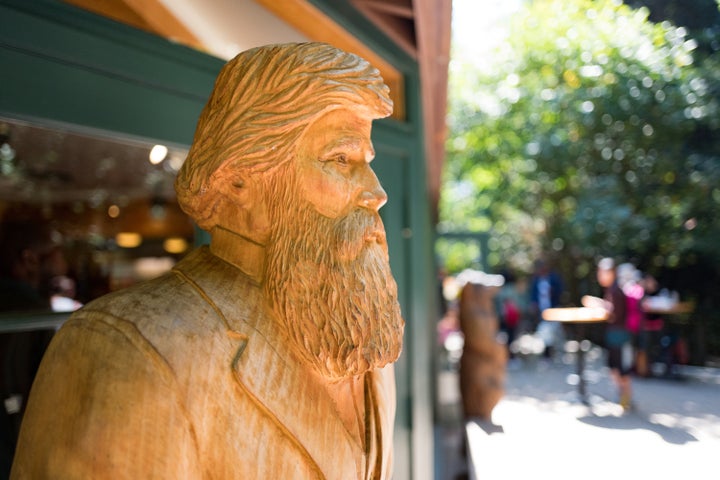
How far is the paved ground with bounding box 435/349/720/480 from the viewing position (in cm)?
268

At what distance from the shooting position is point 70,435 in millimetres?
821

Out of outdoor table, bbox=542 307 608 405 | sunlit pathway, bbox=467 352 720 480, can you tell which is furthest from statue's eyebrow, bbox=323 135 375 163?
outdoor table, bbox=542 307 608 405

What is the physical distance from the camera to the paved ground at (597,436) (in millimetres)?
2676

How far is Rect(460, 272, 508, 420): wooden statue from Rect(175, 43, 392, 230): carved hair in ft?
17.2

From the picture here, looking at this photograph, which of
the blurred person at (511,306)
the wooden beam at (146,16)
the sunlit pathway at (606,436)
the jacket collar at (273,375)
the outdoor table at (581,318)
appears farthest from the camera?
the blurred person at (511,306)

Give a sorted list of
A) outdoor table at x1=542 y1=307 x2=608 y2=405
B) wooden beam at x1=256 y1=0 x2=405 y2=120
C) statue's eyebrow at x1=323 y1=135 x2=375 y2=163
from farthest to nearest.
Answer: outdoor table at x1=542 y1=307 x2=608 y2=405
wooden beam at x1=256 y1=0 x2=405 y2=120
statue's eyebrow at x1=323 y1=135 x2=375 y2=163

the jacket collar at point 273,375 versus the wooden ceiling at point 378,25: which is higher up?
the wooden ceiling at point 378,25

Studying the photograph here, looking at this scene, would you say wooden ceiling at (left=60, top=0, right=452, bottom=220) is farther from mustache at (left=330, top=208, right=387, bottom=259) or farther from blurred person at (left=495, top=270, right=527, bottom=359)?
blurred person at (left=495, top=270, right=527, bottom=359)

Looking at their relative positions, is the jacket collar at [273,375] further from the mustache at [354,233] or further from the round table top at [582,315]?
the round table top at [582,315]

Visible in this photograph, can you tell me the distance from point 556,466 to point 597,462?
26 cm

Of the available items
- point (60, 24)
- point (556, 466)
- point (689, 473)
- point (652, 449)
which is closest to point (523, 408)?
point (556, 466)

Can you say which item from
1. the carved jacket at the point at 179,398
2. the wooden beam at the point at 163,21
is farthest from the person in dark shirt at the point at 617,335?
the carved jacket at the point at 179,398

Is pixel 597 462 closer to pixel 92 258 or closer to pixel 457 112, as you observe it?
pixel 92 258

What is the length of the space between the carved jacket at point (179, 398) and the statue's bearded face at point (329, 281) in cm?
5
